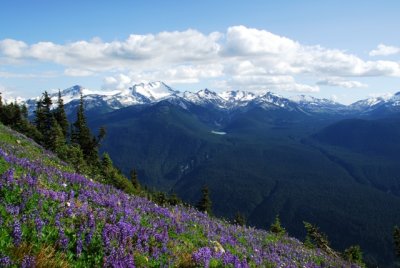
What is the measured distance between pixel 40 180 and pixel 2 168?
1.20 m

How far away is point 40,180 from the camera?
11039 mm

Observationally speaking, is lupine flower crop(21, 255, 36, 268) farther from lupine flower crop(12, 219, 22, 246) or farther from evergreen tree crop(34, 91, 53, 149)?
evergreen tree crop(34, 91, 53, 149)

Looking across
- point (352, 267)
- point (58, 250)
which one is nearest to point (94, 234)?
point (58, 250)

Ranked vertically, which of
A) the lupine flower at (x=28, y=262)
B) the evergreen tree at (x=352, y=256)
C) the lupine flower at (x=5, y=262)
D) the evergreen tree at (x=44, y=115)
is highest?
the lupine flower at (x=5, y=262)

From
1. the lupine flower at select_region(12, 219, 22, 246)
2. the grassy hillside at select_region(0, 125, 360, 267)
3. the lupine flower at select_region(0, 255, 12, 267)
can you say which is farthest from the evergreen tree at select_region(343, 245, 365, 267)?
the lupine flower at select_region(0, 255, 12, 267)

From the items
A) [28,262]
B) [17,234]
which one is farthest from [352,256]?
[28,262]

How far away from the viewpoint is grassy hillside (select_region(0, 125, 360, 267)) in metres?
7.54

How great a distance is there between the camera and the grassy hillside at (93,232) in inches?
297

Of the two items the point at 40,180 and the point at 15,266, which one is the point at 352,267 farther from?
the point at 15,266

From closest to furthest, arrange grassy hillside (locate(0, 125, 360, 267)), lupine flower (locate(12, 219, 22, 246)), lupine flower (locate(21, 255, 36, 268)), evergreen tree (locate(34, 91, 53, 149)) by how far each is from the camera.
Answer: lupine flower (locate(21, 255, 36, 268)) → lupine flower (locate(12, 219, 22, 246)) → grassy hillside (locate(0, 125, 360, 267)) → evergreen tree (locate(34, 91, 53, 149))

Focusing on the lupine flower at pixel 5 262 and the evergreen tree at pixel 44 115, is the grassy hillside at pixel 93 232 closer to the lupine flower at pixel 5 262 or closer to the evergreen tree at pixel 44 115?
the lupine flower at pixel 5 262

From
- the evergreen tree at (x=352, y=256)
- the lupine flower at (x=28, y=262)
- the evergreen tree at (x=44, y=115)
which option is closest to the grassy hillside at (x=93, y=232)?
the lupine flower at (x=28, y=262)

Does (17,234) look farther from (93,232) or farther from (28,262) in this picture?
(93,232)

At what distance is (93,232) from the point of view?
28.0 feet
